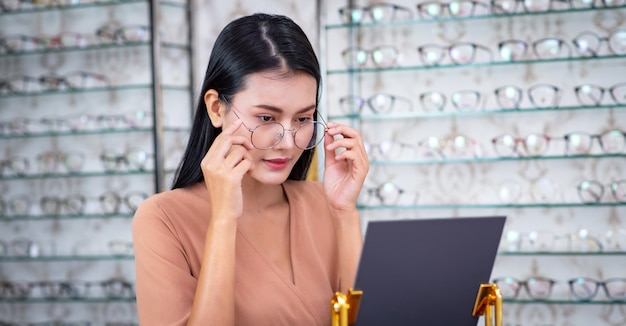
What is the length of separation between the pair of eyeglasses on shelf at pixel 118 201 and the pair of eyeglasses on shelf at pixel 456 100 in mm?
1590

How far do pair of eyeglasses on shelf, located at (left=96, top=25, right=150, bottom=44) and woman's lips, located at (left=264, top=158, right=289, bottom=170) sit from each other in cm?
264

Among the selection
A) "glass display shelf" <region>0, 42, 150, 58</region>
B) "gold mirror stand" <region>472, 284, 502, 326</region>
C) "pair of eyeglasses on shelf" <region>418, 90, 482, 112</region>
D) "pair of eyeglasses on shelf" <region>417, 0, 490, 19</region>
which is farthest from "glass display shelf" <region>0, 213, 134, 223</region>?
"gold mirror stand" <region>472, 284, 502, 326</region>

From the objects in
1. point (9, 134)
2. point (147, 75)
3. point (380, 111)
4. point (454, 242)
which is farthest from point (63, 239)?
point (454, 242)

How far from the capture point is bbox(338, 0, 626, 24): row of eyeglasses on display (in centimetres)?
348

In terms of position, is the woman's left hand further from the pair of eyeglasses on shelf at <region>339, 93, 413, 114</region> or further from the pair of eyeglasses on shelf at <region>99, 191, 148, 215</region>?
the pair of eyeglasses on shelf at <region>99, 191, 148, 215</region>

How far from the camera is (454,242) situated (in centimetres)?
114

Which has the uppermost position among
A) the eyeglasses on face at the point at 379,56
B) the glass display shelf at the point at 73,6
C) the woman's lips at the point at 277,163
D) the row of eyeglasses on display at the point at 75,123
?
the glass display shelf at the point at 73,6

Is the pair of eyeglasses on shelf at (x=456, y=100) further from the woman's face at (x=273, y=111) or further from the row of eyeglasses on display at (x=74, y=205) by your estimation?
the woman's face at (x=273, y=111)

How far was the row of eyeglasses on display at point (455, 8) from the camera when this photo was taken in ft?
11.4

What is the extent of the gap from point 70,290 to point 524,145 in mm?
2531

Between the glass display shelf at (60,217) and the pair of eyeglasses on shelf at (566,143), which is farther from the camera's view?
the glass display shelf at (60,217)

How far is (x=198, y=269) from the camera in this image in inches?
60.2

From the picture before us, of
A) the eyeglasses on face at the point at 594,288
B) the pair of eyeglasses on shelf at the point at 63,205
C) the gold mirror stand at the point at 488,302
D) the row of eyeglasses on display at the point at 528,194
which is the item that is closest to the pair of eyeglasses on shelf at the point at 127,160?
the pair of eyeglasses on shelf at the point at 63,205

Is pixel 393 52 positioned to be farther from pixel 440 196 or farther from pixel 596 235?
pixel 596 235
